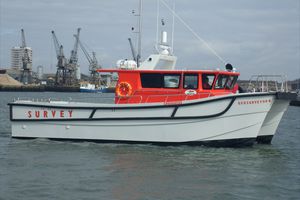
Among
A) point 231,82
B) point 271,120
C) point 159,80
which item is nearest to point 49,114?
point 159,80

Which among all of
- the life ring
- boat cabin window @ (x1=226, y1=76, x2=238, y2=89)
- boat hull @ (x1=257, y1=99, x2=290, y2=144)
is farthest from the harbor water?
boat cabin window @ (x1=226, y1=76, x2=238, y2=89)

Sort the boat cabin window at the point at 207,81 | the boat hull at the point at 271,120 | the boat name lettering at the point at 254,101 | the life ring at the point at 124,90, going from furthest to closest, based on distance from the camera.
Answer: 1. the life ring at the point at 124,90
2. the boat hull at the point at 271,120
3. the boat cabin window at the point at 207,81
4. the boat name lettering at the point at 254,101

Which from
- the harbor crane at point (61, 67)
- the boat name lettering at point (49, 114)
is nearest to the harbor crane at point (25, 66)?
the harbor crane at point (61, 67)

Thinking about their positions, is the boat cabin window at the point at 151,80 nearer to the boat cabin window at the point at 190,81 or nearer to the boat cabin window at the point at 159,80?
the boat cabin window at the point at 159,80

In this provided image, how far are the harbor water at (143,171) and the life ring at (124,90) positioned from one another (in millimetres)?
1845

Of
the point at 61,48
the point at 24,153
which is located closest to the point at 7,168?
the point at 24,153

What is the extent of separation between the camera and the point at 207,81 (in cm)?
1650

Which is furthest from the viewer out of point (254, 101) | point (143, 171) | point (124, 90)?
point (124, 90)

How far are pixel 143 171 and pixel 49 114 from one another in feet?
18.3

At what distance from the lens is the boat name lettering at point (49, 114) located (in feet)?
55.0

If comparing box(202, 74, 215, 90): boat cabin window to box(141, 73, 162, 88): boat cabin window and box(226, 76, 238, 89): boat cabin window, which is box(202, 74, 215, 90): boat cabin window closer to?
box(226, 76, 238, 89): boat cabin window

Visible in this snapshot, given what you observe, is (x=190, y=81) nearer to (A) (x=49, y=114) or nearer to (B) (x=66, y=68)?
(A) (x=49, y=114)

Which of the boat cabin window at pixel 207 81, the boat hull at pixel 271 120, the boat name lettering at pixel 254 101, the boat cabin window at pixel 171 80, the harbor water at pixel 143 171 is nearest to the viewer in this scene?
the harbor water at pixel 143 171

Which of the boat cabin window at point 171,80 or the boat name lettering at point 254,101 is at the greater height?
the boat cabin window at point 171,80
